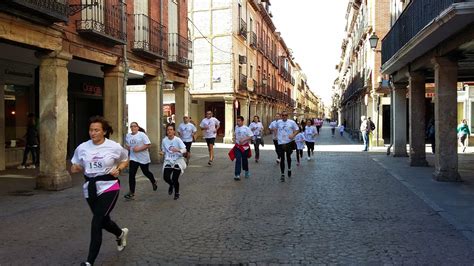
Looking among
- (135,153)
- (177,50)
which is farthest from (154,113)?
(135,153)

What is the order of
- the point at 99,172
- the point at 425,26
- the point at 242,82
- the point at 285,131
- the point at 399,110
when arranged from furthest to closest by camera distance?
the point at 242,82
the point at 399,110
the point at 285,131
the point at 425,26
the point at 99,172

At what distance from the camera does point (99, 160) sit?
4.94 meters

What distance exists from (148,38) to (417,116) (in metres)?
9.08

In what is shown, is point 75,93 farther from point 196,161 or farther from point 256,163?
point 256,163

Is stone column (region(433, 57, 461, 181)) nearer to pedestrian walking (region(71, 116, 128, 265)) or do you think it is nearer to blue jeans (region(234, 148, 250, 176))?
blue jeans (region(234, 148, 250, 176))

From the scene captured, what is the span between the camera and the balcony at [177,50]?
17.8 meters

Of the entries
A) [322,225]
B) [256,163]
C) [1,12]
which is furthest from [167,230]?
[256,163]

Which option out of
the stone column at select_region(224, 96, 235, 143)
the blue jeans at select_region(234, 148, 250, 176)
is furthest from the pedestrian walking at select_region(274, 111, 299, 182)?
the stone column at select_region(224, 96, 235, 143)

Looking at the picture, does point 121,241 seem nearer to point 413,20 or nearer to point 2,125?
point 413,20

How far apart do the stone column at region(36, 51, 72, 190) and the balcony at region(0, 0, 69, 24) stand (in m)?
0.93

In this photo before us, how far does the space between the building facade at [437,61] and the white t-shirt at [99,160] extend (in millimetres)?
6350

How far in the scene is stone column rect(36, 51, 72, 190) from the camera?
10359 mm

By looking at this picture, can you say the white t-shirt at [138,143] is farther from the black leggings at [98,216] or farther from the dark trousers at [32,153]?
the dark trousers at [32,153]

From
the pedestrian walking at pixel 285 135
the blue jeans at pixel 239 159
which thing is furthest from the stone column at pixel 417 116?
the blue jeans at pixel 239 159
